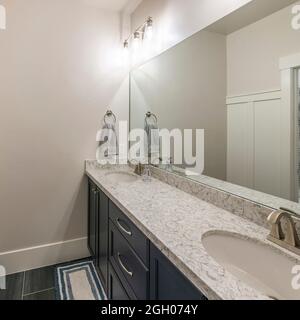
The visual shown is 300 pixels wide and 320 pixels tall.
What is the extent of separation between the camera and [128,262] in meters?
1.21

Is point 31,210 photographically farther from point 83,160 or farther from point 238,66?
point 238,66

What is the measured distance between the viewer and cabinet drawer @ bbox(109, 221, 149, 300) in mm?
1023

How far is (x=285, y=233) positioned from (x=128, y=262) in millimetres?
760

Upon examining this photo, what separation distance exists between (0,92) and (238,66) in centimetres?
189

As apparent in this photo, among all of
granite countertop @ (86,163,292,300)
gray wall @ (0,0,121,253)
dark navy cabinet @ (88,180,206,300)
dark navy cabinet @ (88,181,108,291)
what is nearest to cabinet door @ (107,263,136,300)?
dark navy cabinet @ (88,180,206,300)

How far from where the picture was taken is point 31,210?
215cm

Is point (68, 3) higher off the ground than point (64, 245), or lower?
higher

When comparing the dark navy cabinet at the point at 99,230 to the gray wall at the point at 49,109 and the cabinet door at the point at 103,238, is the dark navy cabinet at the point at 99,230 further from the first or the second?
the gray wall at the point at 49,109

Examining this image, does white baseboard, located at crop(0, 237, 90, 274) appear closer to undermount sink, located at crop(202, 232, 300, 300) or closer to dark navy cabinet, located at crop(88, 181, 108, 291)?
dark navy cabinet, located at crop(88, 181, 108, 291)

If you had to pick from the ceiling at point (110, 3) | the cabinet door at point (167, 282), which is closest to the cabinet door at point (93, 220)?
the cabinet door at point (167, 282)

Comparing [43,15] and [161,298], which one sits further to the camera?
[43,15]

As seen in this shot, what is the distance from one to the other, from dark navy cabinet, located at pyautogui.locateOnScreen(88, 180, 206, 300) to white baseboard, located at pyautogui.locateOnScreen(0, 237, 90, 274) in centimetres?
33

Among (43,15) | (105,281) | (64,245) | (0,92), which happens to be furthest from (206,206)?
(43,15)

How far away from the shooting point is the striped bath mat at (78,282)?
1.77m
